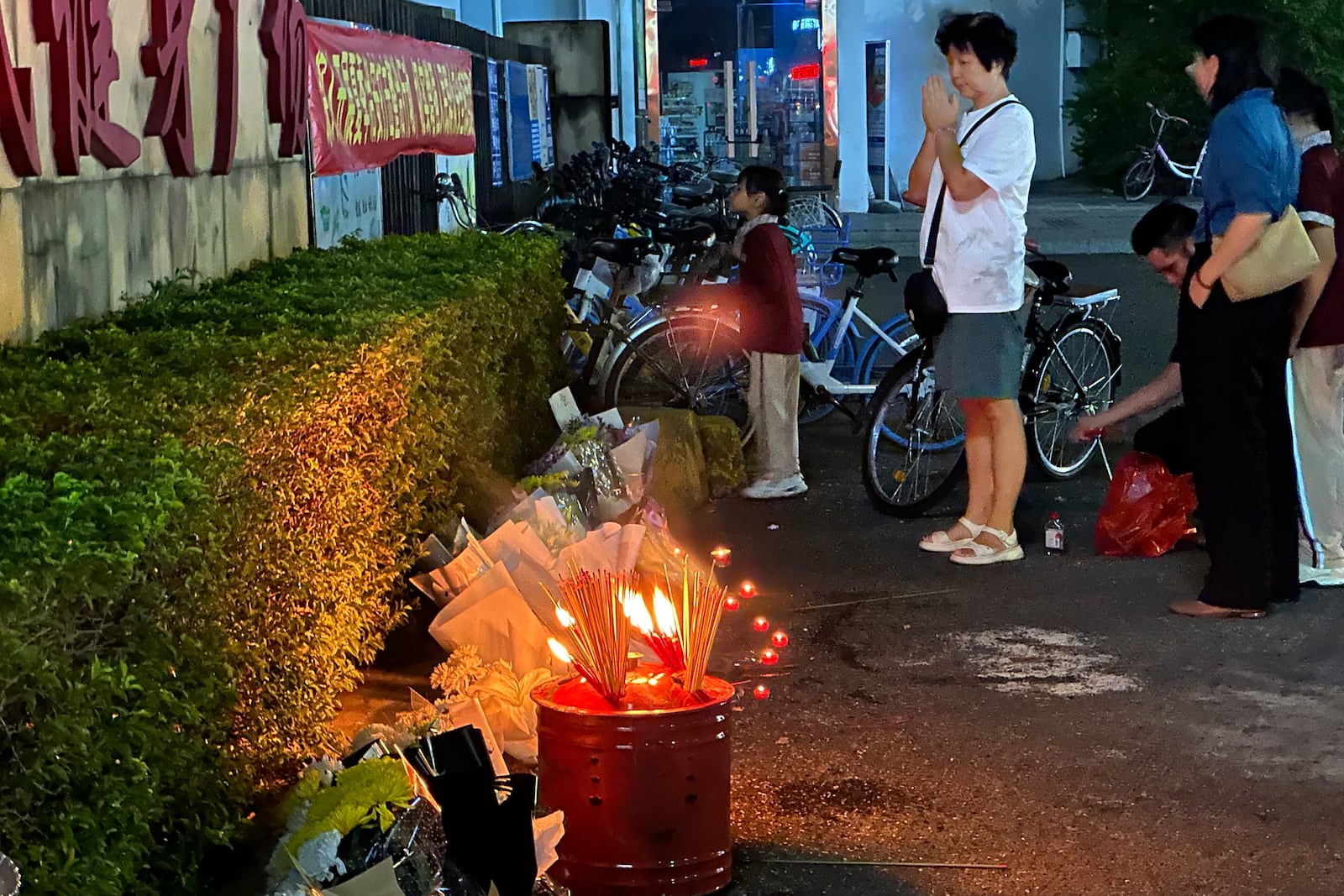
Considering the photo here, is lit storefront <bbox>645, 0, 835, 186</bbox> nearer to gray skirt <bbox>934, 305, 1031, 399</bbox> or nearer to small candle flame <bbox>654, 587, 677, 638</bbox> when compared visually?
gray skirt <bbox>934, 305, 1031, 399</bbox>

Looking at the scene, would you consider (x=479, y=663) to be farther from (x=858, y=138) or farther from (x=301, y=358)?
(x=858, y=138)

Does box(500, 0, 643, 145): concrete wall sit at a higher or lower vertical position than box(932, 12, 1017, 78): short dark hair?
higher

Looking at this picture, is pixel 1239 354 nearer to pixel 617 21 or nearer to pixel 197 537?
pixel 197 537

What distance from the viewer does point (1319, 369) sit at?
657cm

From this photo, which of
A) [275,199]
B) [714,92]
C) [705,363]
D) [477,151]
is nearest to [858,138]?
[714,92]

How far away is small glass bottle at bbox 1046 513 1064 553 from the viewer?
23.6 feet

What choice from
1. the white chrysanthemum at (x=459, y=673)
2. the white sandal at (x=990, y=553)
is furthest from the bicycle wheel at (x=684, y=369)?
the white chrysanthemum at (x=459, y=673)

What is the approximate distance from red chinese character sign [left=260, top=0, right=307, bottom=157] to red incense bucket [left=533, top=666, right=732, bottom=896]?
3649mm

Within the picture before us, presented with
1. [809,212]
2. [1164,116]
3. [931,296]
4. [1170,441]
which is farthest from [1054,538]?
[1164,116]

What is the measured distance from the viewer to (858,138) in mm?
23469

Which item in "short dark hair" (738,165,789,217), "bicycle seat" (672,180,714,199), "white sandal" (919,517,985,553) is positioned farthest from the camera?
"bicycle seat" (672,180,714,199)

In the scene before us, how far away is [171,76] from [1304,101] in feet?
14.8

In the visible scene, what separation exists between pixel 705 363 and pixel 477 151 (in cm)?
604

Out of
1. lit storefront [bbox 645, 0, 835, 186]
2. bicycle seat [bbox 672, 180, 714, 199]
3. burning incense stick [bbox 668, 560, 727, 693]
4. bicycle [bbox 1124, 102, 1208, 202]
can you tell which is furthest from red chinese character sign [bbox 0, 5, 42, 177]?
bicycle [bbox 1124, 102, 1208, 202]
